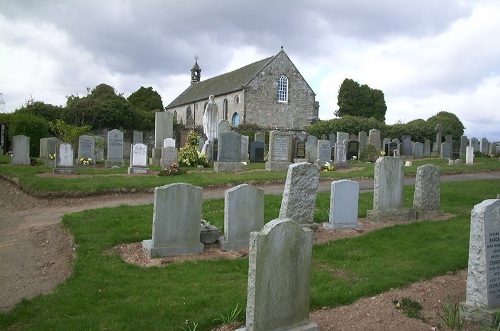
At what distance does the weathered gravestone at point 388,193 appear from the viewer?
9578 mm

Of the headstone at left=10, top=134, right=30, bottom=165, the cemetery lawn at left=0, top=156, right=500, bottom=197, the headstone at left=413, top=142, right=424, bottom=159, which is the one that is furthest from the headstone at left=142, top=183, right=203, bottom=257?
the headstone at left=413, top=142, right=424, bottom=159

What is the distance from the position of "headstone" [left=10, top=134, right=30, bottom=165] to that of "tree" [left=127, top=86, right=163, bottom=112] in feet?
132

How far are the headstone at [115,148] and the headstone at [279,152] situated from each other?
725 cm

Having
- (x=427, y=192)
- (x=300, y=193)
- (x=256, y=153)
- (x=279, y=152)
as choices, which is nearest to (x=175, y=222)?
(x=300, y=193)

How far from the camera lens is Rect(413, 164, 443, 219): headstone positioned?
1003cm

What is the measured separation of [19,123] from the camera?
2331 centimetres

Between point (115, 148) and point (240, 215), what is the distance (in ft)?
45.4

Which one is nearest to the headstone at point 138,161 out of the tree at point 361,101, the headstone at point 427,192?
the headstone at point 427,192

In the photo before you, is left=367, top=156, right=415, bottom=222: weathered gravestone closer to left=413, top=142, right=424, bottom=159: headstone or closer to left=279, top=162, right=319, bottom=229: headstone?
left=279, top=162, right=319, bottom=229: headstone

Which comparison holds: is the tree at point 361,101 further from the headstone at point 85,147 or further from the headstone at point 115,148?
the headstone at point 85,147

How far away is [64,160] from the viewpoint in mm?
15742

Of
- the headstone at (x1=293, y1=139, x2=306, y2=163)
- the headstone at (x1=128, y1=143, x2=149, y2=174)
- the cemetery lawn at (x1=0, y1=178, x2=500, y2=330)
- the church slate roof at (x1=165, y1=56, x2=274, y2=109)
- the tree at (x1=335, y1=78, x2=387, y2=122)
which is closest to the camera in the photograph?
the cemetery lawn at (x1=0, y1=178, x2=500, y2=330)

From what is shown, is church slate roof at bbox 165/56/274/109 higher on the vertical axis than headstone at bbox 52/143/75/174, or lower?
higher

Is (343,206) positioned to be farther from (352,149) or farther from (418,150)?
(418,150)
